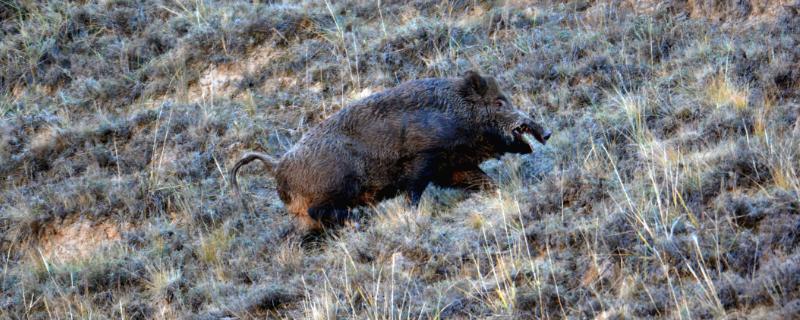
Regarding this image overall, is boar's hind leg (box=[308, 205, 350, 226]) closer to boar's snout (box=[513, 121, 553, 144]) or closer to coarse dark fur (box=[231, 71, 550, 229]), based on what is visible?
coarse dark fur (box=[231, 71, 550, 229])

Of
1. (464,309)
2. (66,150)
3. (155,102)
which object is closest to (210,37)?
(155,102)

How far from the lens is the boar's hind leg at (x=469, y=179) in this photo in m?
8.38

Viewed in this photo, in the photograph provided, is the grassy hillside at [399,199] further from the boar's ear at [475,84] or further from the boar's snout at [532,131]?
the boar's ear at [475,84]

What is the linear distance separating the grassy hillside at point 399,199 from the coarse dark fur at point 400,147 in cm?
25

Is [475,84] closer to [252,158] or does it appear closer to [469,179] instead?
[469,179]

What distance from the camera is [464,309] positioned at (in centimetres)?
614

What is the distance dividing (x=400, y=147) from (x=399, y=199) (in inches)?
18.1

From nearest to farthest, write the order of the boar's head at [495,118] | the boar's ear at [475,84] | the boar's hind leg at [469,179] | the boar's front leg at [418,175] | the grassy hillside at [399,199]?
the grassy hillside at [399,199] → the boar's front leg at [418,175] → the boar's hind leg at [469,179] → the boar's head at [495,118] → the boar's ear at [475,84]

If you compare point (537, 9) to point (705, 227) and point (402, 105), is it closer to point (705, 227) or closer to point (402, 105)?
point (402, 105)

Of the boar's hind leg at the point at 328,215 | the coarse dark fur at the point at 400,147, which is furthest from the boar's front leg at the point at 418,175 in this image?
the boar's hind leg at the point at 328,215

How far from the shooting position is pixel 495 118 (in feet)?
28.2

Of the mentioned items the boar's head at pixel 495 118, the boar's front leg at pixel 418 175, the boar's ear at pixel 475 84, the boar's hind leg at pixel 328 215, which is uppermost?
the boar's ear at pixel 475 84

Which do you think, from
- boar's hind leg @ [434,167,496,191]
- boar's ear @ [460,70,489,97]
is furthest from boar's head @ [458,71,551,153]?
boar's hind leg @ [434,167,496,191]

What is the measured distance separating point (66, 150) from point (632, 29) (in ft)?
21.5
